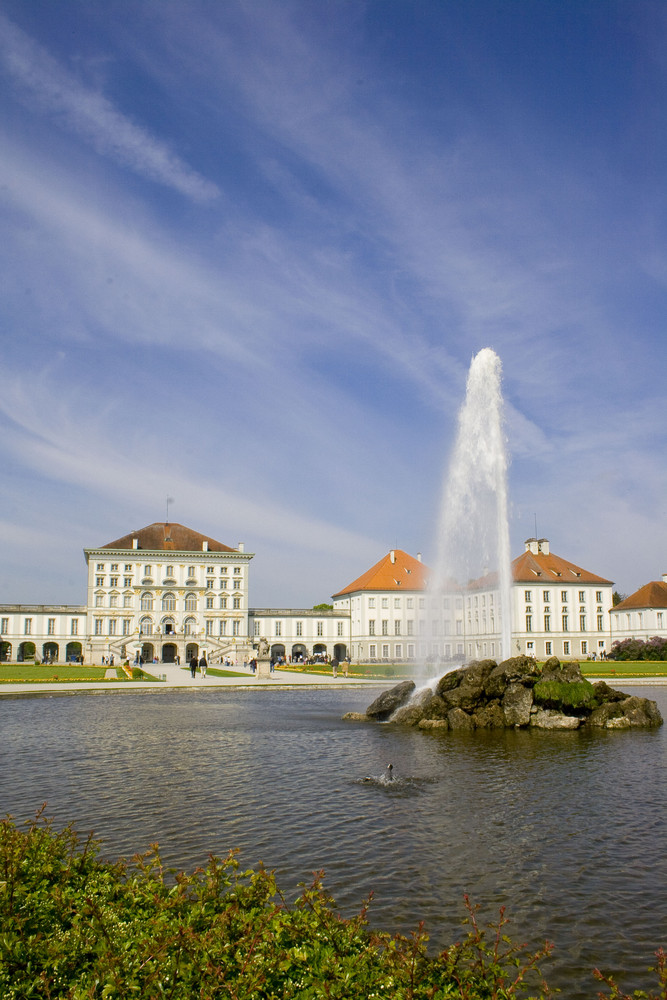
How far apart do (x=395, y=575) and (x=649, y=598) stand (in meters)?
31.1

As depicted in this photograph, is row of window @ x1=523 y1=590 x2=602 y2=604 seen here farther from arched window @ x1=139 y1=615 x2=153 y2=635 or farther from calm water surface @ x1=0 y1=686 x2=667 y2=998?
calm water surface @ x1=0 y1=686 x2=667 y2=998

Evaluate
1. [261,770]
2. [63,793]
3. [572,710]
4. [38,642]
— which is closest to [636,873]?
[261,770]

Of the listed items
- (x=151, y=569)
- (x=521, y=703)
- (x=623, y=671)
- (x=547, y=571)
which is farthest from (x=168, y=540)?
(x=521, y=703)

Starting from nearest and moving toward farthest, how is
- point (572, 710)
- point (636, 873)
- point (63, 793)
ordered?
point (636, 873) < point (63, 793) < point (572, 710)

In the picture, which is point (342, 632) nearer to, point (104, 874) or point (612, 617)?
Result: point (612, 617)

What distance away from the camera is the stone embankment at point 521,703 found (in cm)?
2366

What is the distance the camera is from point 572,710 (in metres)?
23.9

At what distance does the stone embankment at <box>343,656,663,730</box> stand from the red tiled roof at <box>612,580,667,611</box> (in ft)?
227

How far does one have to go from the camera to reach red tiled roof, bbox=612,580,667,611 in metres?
87.9

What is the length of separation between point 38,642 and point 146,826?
84.8m

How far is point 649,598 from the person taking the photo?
88438 mm

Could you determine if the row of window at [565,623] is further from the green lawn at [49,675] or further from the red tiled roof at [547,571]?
the green lawn at [49,675]

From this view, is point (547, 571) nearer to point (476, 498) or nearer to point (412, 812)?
point (476, 498)

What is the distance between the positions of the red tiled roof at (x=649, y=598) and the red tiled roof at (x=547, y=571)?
4.16 metres
